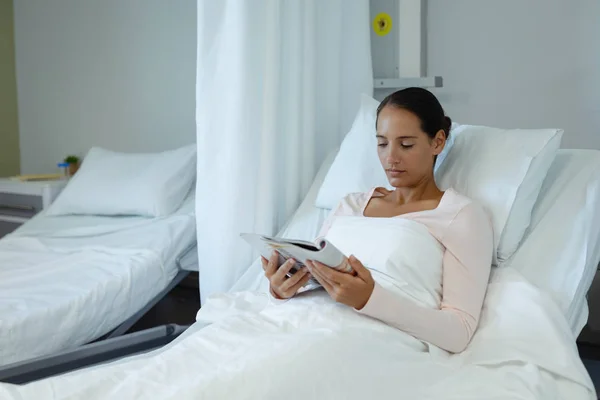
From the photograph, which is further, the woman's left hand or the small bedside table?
the small bedside table

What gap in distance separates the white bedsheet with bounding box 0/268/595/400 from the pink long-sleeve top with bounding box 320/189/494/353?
1.0 inches

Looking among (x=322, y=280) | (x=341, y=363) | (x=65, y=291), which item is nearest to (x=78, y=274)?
(x=65, y=291)

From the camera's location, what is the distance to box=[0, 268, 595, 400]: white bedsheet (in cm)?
91

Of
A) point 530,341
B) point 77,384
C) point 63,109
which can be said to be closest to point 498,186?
point 530,341

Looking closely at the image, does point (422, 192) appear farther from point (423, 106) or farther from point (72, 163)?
point (72, 163)

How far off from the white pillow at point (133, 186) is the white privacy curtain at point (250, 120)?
622 mm

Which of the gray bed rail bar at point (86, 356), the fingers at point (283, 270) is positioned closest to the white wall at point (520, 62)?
the fingers at point (283, 270)

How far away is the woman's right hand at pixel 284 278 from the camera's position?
4.07 ft

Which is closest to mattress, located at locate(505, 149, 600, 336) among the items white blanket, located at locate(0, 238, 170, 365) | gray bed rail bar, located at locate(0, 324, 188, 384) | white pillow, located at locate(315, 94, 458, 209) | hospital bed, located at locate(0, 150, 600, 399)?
hospital bed, located at locate(0, 150, 600, 399)

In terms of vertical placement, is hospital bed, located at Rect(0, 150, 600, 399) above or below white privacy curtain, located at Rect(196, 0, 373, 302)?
below

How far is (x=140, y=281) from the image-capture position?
76.8 inches

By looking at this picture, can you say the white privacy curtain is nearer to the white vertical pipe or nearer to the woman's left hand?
the white vertical pipe

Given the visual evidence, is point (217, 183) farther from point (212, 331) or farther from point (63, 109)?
point (63, 109)

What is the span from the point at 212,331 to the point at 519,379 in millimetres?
568
